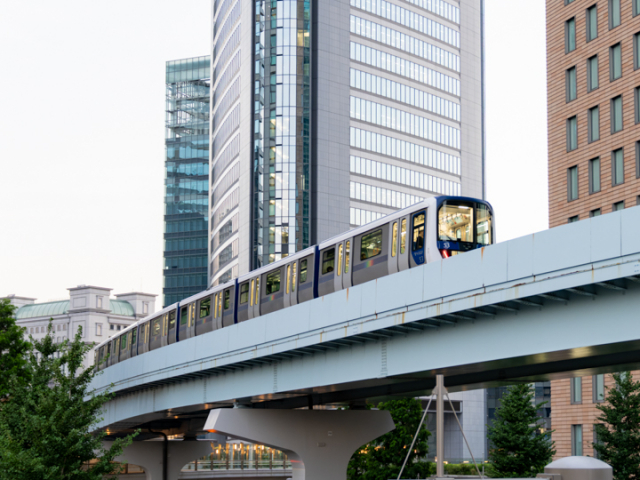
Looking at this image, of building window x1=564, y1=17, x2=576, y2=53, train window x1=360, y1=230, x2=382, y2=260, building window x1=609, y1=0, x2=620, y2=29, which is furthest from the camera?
building window x1=564, y1=17, x2=576, y2=53

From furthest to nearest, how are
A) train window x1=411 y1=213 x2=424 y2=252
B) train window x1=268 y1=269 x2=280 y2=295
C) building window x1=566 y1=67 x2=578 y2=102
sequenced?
building window x1=566 y1=67 x2=578 y2=102
train window x1=268 y1=269 x2=280 y2=295
train window x1=411 y1=213 x2=424 y2=252

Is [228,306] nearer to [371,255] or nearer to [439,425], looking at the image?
[371,255]

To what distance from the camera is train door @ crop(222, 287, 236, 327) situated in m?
35.7

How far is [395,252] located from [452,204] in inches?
86.4

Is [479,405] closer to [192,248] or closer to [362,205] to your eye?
[362,205]

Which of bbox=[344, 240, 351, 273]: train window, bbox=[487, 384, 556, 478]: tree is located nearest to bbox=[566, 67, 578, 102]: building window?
bbox=[487, 384, 556, 478]: tree

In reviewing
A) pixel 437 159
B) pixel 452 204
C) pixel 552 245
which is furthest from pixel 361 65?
pixel 552 245

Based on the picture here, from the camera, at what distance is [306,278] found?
30625 millimetres

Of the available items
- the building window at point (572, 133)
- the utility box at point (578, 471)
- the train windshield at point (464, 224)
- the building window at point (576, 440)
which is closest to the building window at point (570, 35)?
the building window at point (572, 133)

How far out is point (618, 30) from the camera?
5038cm

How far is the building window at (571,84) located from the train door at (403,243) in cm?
3050

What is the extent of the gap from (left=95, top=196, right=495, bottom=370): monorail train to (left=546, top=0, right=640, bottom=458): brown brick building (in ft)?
74.5

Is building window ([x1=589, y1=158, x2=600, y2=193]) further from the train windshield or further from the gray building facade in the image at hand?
the gray building facade

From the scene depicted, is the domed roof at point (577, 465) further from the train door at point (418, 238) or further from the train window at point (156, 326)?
the train window at point (156, 326)
